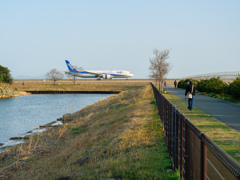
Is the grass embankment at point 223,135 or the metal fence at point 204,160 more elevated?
the metal fence at point 204,160

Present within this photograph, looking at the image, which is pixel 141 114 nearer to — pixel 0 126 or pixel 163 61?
pixel 0 126

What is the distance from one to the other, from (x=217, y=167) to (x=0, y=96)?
67.8m

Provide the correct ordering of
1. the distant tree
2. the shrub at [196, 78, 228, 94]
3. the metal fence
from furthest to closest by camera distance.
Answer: the distant tree
the shrub at [196, 78, 228, 94]
the metal fence

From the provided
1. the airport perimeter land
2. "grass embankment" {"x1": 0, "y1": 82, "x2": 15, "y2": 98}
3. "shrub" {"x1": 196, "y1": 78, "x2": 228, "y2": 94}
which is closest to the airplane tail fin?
"grass embankment" {"x1": 0, "y1": 82, "x2": 15, "y2": 98}

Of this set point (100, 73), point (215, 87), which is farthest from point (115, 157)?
point (100, 73)

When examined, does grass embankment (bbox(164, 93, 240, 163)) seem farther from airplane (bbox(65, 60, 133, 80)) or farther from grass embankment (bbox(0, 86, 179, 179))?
airplane (bbox(65, 60, 133, 80))

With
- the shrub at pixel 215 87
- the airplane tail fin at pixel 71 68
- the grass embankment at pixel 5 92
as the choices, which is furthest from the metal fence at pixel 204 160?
the airplane tail fin at pixel 71 68

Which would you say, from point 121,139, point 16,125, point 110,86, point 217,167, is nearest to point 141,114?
point 121,139

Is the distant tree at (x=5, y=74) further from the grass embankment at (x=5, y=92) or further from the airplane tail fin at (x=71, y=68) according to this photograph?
the airplane tail fin at (x=71, y=68)

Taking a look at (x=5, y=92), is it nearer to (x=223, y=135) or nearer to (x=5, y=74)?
(x=5, y=74)

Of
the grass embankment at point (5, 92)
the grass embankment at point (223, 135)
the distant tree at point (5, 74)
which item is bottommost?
the grass embankment at point (5, 92)

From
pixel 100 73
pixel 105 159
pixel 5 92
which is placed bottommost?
pixel 5 92

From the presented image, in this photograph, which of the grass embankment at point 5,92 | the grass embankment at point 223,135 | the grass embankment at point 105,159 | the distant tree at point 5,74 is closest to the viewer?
the grass embankment at point 105,159

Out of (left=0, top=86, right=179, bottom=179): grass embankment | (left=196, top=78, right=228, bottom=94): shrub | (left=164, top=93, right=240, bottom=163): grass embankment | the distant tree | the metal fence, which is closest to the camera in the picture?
the metal fence
